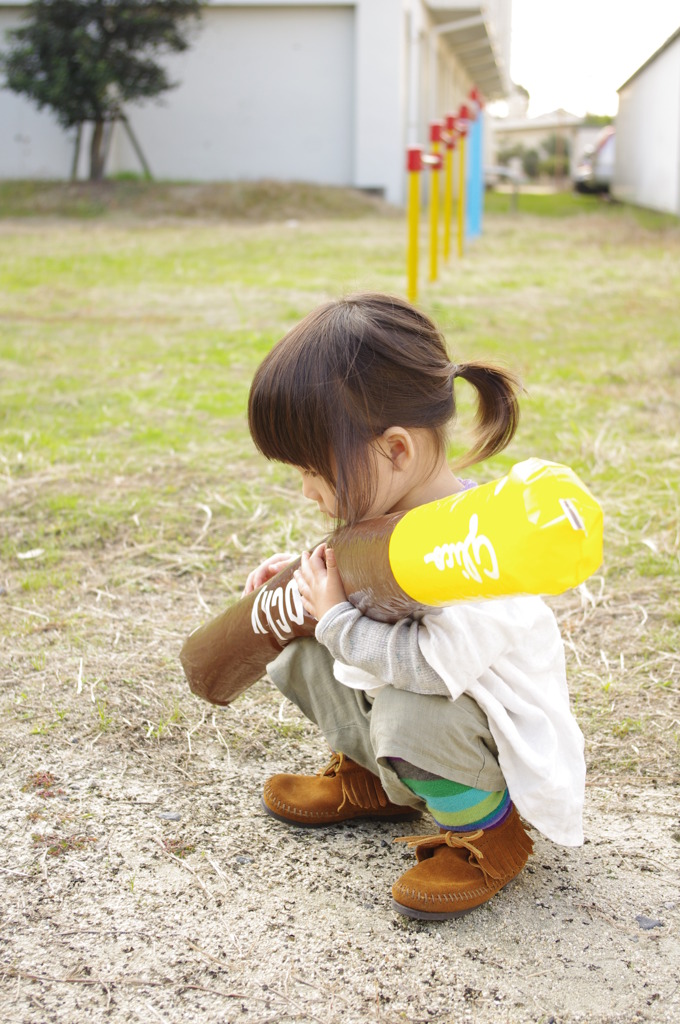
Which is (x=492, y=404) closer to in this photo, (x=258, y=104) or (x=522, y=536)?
(x=522, y=536)

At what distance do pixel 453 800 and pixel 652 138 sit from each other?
19.2 metres

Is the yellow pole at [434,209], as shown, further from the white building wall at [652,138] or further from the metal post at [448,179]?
the white building wall at [652,138]

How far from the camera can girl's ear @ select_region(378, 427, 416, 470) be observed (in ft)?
5.31

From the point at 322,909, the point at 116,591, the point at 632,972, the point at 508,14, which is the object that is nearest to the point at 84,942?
the point at 322,909

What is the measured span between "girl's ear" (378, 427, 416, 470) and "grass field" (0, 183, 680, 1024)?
0.51m

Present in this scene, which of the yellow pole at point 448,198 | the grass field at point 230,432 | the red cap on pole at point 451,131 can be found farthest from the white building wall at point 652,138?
the grass field at point 230,432

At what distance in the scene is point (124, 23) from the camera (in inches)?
583

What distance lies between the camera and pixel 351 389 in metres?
1.61

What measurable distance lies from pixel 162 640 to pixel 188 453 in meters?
1.56

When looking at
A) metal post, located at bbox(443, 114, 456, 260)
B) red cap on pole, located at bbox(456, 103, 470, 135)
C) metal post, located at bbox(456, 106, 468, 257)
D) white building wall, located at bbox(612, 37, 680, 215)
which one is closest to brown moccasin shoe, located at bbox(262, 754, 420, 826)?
metal post, located at bbox(443, 114, 456, 260)

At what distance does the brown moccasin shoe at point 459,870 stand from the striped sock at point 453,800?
2 centimetres

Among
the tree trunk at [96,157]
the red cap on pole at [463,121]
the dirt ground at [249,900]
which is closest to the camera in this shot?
the dirt ground at [249,900]

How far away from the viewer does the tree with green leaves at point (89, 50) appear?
580 inches

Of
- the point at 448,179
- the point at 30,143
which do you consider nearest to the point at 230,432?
the point at 448,179
